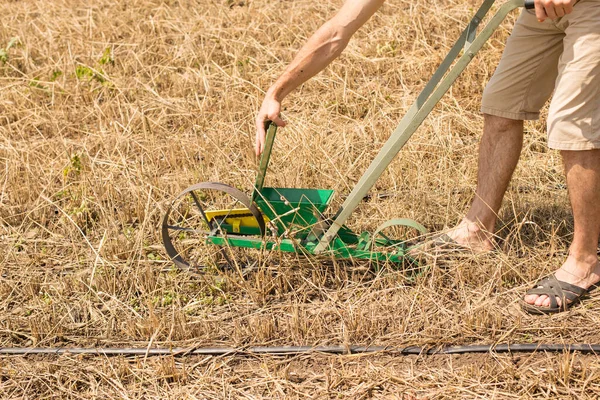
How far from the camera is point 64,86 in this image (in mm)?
5715

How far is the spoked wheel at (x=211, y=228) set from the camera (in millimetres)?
3475

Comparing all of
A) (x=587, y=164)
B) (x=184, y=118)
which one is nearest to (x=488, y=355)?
(x=587, y=164)

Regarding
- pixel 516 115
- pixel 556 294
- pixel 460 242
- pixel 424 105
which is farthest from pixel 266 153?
pixel 556 294

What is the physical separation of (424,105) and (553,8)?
2.06 feet

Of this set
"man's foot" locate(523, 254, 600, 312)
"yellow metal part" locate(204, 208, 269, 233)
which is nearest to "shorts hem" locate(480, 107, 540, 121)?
"man's foot" locate(523, 254, 600, 312)

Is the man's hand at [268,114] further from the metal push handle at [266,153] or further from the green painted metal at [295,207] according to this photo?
the green painted metal at [295,207]

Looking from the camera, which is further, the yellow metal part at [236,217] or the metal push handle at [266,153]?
the yellow metal part at [236,217]

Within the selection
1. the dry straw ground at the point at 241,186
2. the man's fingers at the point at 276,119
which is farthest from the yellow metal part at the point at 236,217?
the man's fingers at the point at 276,119

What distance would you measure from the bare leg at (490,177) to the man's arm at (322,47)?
0.98m

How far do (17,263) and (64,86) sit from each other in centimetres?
219

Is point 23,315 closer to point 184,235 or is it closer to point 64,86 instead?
point 184,235

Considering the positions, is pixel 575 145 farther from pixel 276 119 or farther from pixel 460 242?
pixel 276 119

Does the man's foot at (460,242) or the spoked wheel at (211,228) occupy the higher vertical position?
the man's foot at (460,242)

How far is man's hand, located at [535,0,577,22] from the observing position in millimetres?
2809
